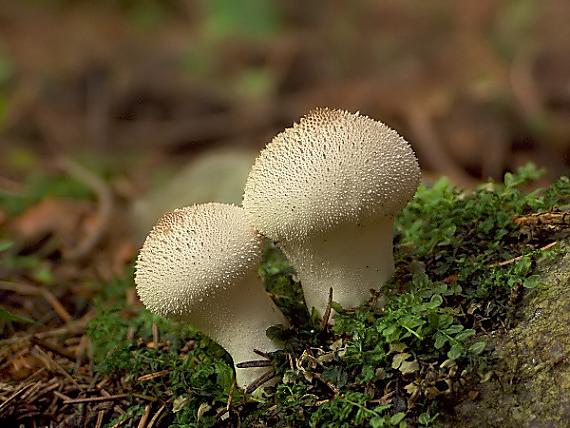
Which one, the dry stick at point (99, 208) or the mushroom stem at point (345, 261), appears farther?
the dry stick at point (99, 208)

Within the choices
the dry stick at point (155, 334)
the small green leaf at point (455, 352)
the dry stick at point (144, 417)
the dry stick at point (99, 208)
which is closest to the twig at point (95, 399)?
the dry stick at point (144, 417)

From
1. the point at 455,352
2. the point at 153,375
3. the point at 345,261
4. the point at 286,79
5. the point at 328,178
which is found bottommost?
the point at 153,375

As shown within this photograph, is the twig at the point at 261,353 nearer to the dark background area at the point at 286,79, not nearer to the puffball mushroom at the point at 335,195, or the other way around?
the puffball mushroom at the point at 335,195

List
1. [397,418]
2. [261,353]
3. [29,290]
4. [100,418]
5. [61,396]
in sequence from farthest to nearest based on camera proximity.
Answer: [29,290], [61,396], [100,418], [261,353], [397,418]

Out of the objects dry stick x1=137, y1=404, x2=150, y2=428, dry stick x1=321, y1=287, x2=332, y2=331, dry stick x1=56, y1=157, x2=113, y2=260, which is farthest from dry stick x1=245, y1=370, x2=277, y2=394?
dry stick x1=56, y1=157, x2=113, y2=260

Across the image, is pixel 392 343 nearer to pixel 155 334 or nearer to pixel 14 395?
pixel 155 334

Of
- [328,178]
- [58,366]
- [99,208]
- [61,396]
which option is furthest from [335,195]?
[99,208]

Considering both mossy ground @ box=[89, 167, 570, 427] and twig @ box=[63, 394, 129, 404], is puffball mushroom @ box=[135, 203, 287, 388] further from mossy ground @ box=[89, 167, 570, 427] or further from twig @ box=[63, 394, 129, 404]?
twig @ box=[63, 394, 129, 404]

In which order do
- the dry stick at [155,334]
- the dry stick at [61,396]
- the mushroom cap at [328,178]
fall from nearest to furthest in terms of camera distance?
the mushroom cap at [328,178]
the dry stick at [61,396]
the dry stick at [155,334]
